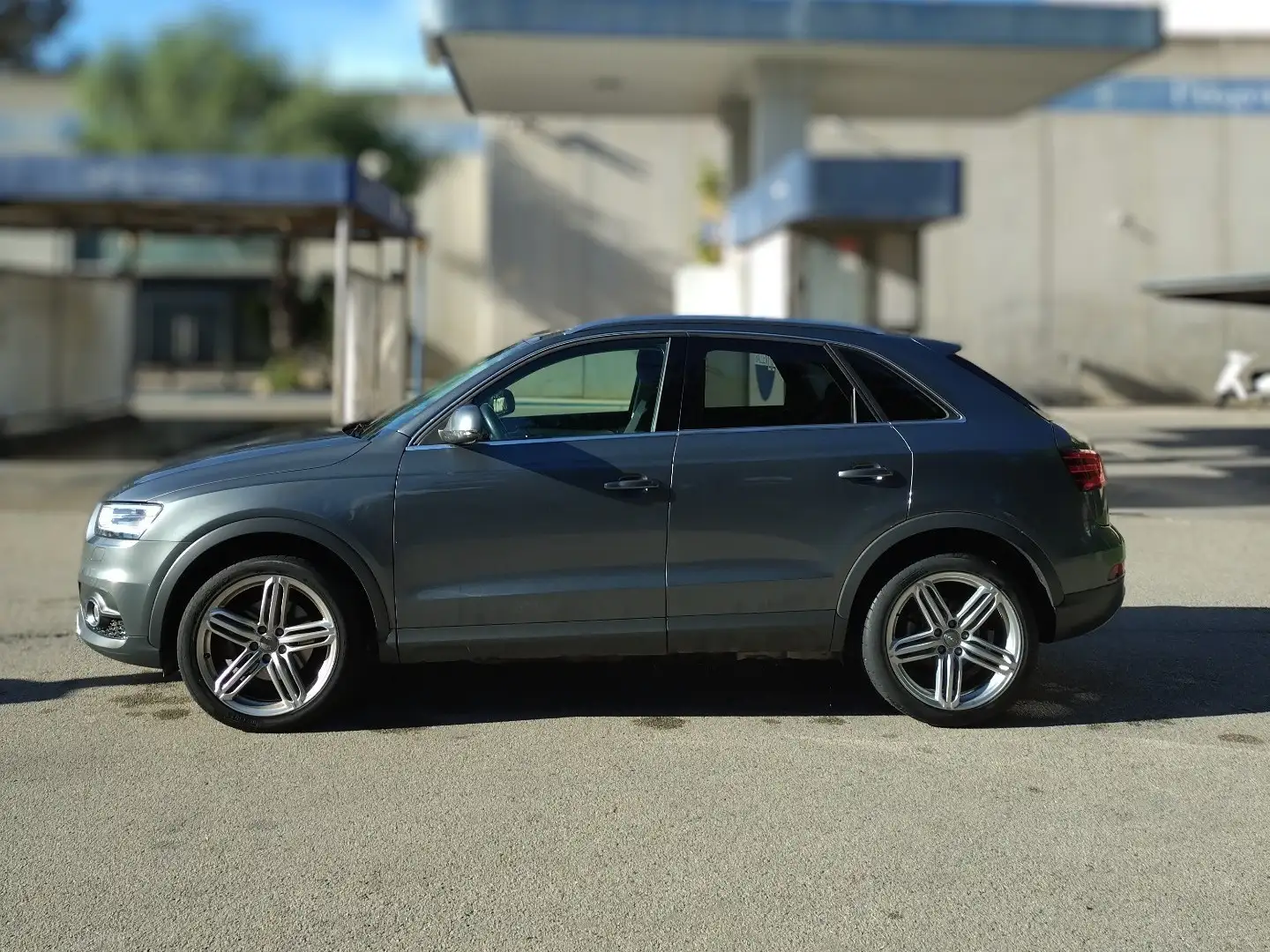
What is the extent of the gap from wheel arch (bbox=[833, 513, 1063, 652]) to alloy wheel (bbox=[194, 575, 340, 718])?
2.08 meters

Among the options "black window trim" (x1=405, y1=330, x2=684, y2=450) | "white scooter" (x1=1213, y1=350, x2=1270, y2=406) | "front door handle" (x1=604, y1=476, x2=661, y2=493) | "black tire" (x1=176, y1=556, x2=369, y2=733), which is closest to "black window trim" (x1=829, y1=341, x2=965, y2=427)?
"black window trim" (x1=405, y1=330, x2=684, y2=450)

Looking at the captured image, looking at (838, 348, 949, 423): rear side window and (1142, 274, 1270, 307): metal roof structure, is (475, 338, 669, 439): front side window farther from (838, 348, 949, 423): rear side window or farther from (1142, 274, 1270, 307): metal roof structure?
(1142, 274, 1270, 307): metal roof structure

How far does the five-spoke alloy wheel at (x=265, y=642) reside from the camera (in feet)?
18.2

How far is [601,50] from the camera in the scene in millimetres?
19453

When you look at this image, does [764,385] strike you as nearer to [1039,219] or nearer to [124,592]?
[124,592]

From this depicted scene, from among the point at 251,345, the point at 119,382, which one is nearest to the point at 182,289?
the point at 251,345

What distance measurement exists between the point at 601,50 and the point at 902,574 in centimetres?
1521

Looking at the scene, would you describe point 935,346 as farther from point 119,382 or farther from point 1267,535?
point 119,382

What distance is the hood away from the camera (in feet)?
18.3

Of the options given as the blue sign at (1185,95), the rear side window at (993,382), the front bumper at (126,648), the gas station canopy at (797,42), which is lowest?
the front bumper at (126,648)

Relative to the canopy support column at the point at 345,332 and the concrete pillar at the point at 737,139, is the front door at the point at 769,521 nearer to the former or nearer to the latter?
the canopy support column at the point at 345,332

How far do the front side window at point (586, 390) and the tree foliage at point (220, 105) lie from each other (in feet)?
105

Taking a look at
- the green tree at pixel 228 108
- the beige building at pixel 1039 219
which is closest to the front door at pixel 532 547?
the beige building at pixel 1039 219

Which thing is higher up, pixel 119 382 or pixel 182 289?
pixel 182 289
